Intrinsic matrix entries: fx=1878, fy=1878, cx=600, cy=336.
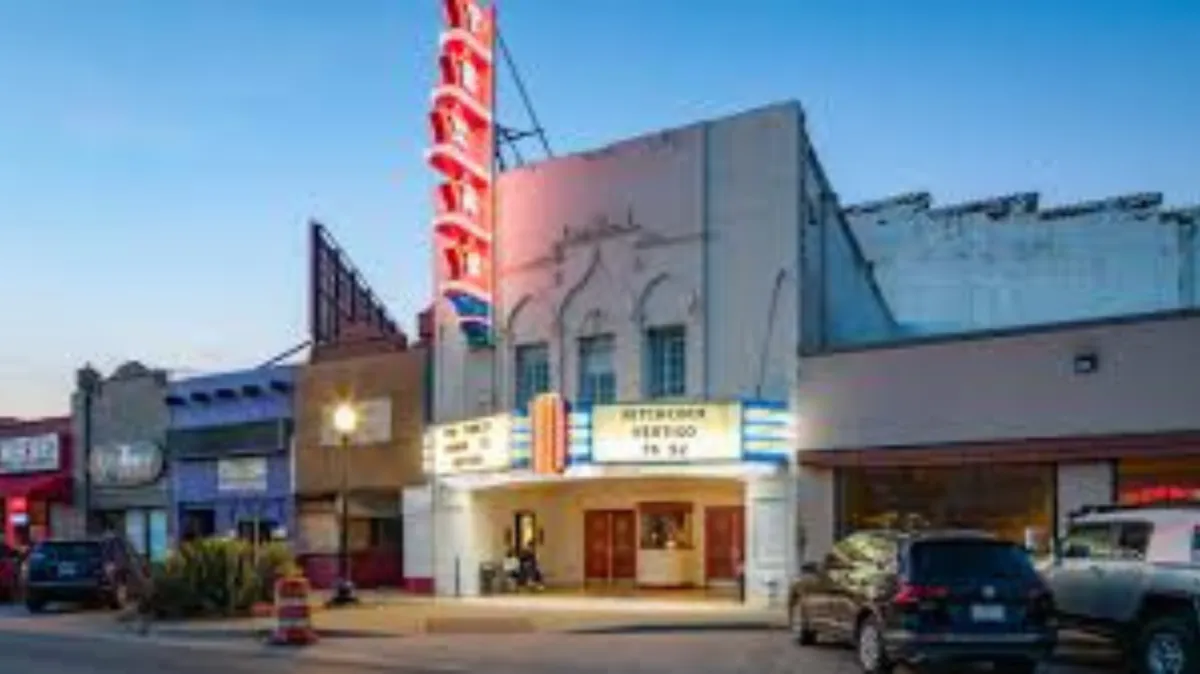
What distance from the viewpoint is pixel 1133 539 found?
21016 mm

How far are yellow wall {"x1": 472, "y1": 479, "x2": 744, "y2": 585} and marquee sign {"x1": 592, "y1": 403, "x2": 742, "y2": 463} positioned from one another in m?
3.83

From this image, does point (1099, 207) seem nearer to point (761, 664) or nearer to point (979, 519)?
point (979, 519)

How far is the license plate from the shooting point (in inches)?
816

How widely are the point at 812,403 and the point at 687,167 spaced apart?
552 centimetres

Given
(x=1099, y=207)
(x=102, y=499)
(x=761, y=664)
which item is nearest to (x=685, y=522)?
(x=1099, y=207)

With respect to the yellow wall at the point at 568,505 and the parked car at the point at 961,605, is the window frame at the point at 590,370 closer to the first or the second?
the yellow wall at the point at 568,505

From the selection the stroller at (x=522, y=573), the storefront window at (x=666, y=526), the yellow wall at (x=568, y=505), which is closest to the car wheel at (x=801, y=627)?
the yellow wall at (x=568, y=505)

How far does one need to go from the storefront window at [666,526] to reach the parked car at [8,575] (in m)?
15.0

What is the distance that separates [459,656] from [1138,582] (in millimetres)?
9410

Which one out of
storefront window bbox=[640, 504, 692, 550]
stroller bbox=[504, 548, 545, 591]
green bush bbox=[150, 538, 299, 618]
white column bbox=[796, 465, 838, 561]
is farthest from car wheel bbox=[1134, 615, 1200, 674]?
stroller bbox=[504, 548, 545, 591]

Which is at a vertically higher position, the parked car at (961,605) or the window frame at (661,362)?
the window frame at (661,362)

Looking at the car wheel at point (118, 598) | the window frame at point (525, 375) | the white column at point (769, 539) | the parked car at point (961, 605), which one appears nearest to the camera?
the parked car at point (961, 605)

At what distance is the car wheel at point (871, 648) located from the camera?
858 inches

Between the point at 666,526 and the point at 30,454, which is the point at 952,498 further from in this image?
the point at 30,454
